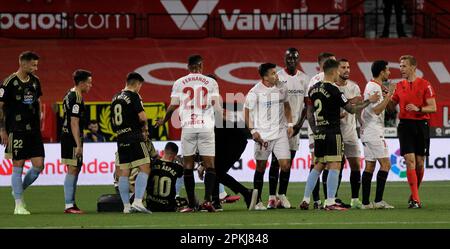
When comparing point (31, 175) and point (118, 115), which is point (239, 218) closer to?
point (118, 115)

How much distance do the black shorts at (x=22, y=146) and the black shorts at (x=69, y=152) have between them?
1.39 feet

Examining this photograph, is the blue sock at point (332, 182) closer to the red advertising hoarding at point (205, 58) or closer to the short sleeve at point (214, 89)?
the short sleeve at point (214, 89)

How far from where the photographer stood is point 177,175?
53.5 feet

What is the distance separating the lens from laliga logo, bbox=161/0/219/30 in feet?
115

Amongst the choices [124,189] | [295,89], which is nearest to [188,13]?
[295,89]

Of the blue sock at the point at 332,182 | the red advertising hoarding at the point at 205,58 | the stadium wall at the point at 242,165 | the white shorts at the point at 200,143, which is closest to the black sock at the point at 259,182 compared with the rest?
the white shorts at the point at 200,143

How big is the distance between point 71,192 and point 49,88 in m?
16.2

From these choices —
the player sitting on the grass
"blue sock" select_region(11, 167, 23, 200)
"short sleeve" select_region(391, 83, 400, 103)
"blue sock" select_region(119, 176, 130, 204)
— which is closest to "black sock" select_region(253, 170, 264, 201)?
the player sitting on the grass

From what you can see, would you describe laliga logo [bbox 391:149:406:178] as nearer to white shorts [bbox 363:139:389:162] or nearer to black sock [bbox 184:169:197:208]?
white shorts [bbox 363:139:389:162]

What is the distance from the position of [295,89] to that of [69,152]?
3.80 m

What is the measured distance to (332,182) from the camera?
1584 centimetres

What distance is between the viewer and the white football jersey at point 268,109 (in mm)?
16828

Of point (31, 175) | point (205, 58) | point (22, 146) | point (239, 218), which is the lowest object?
point (239, 218)
